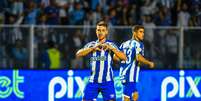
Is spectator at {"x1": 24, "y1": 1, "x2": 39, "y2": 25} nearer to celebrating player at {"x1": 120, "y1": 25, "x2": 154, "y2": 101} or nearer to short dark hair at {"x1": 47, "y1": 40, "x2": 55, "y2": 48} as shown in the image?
short dark hair at {"x1": 47, "y1": 40, "x2": 55, "y2": 48}

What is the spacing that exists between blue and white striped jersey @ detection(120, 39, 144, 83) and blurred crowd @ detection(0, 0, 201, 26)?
5081 millimetres

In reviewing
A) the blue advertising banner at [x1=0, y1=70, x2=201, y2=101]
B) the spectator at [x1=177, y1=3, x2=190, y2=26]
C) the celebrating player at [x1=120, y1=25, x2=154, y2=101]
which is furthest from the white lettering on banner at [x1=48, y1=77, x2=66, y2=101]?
the spectator at [x1=177, y1=3, x2=190, y2=26]

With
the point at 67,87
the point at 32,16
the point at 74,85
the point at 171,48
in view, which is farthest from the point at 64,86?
the point at 32,16

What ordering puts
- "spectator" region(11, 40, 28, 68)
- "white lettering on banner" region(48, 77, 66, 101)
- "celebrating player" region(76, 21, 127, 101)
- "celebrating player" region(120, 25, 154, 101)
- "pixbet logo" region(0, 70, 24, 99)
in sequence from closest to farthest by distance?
1. "celebrating player" region(76, 21, 127, 101)
2. "celebrating player" region(120, 25, 154, 101)
3. "pixbet logo" region(0, 70, 24, 99)
4. "white lettering on banner" region(48, 77, 66, 101)
5. "spectator" region(11, 40, 28, 68)

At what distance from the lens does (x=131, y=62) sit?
576 inches

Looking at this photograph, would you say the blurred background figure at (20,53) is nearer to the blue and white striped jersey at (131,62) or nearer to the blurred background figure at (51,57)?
the blurred background figure at (51,57)

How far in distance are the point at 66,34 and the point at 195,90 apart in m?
3.78

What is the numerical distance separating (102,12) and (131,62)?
19.0 feet

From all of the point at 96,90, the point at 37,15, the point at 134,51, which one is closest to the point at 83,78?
the point at 134,51

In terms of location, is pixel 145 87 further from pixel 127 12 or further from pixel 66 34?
pixel 127 12

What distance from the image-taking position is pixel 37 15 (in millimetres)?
19406

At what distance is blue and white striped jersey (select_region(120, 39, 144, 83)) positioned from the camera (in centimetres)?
1455

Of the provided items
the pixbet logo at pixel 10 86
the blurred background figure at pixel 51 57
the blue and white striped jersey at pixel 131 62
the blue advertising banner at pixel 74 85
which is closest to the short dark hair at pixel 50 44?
the blurred background figure at pixel 51 57

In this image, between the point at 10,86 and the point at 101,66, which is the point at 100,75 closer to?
the point at 101,66
